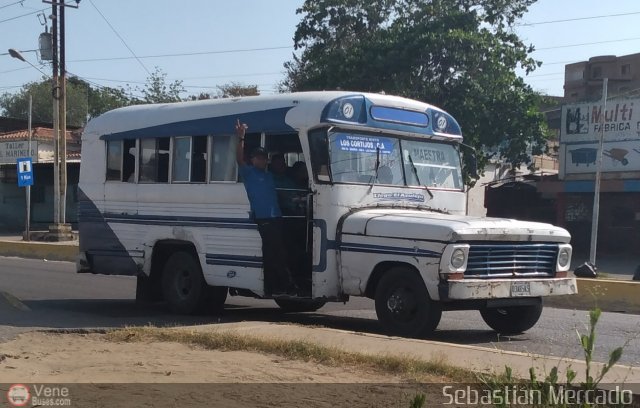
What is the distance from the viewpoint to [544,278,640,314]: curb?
45.3ft

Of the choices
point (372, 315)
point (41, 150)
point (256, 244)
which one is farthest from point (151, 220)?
point (41, 150)

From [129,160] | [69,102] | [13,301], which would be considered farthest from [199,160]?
[69,102]

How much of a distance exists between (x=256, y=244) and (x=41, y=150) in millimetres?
36514

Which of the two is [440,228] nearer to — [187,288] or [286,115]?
[286,115]

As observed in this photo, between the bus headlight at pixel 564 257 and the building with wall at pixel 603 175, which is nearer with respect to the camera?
the bus headlight at pixel 564 257

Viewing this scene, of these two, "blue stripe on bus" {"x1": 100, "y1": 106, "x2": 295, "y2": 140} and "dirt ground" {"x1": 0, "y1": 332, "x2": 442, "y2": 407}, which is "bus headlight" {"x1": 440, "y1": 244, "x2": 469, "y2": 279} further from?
"blue stripe on bus" {"x1": 100, "y1": 106, "x2": 295, "y2": 140}

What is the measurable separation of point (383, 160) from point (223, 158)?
2.17 meters

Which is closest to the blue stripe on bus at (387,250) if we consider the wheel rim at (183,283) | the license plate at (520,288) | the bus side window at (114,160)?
the license plate at (520,288)

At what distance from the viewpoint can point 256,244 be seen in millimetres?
10625

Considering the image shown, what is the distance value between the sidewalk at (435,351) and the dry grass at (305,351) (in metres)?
0.21

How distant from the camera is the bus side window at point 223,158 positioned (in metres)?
11.0

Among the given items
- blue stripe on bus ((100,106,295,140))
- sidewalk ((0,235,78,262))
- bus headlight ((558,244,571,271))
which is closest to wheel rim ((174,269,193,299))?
blue stripe on bus ((100,106,295,140))

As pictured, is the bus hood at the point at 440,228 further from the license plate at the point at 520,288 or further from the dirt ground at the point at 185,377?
the dirt ground at the point at 185,377

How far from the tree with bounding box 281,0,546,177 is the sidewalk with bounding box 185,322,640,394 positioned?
21.5 m
